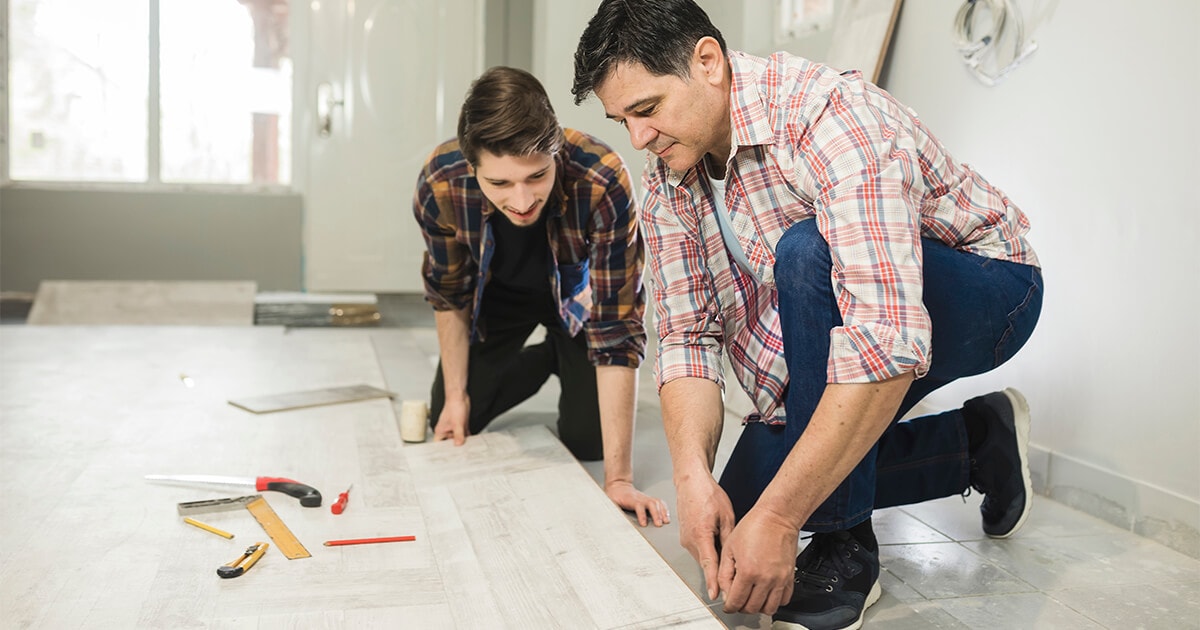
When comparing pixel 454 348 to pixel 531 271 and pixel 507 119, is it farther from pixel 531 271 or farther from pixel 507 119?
pixel 507 119

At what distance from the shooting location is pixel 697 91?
4.49 feet

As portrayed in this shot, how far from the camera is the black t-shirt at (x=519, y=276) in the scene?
2328mm

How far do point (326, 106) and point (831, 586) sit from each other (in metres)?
5.00

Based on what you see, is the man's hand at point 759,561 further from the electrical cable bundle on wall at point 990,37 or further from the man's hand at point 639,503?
the electrical cable bundle on wall at point 990,37

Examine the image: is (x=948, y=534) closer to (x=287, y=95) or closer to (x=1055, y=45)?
(x=1055, y=45)

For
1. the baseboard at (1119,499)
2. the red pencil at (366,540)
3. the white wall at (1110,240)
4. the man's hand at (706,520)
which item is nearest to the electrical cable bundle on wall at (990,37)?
the white wall at (1110,240)

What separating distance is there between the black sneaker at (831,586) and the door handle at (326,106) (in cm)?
488

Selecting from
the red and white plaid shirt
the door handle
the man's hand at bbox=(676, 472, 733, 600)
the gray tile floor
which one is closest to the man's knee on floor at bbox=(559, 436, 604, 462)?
the gray tile floor

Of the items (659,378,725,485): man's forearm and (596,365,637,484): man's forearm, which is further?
(596,365,637,484): man's forearm

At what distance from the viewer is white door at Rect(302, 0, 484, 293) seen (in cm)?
579

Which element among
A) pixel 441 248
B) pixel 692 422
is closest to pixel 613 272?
pixel 441 248

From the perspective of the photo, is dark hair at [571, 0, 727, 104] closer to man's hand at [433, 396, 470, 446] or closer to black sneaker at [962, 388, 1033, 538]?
black sneaker at [962, 388, 1033, 538]

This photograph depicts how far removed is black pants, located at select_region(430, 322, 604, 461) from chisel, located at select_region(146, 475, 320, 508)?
0.60 metres

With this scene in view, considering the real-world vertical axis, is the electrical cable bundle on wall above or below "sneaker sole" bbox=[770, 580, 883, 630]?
above
